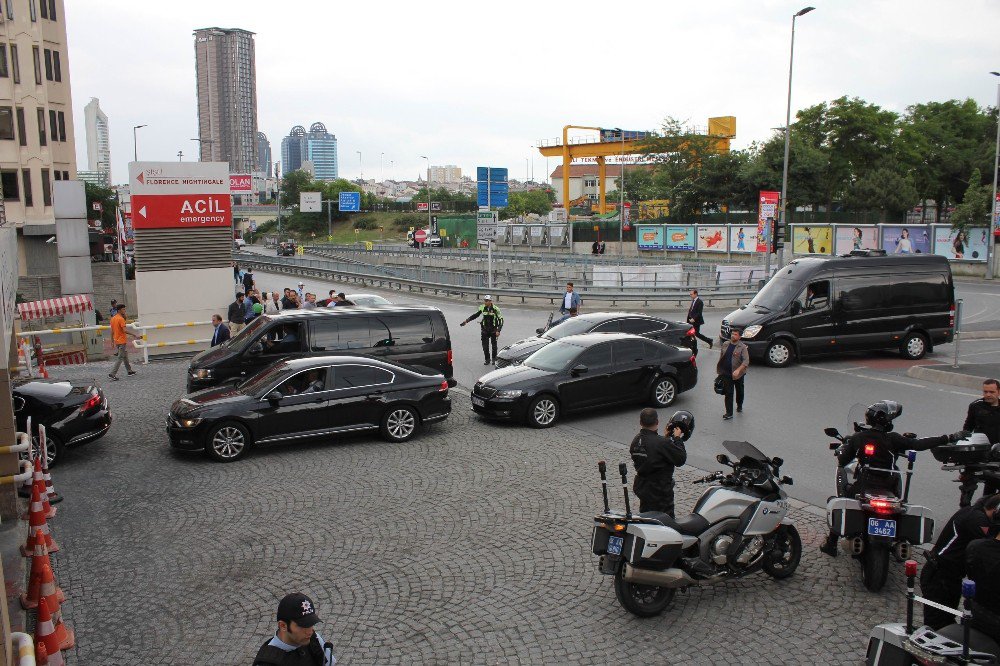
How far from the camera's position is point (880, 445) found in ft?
23.5

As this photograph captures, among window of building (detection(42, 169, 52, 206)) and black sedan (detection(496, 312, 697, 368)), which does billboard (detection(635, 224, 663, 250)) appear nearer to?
window of building (detection(42, 169, 52, 206))

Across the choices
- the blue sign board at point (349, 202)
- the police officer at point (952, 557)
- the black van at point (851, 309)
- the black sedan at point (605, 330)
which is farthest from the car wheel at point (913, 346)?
the blue sign board at point (349, 202)

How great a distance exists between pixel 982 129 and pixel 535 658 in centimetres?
7124

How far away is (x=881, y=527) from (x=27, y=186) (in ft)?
157

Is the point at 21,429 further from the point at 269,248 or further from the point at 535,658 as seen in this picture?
the point at 269,248

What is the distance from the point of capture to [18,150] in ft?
142

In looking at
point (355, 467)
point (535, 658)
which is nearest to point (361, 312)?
point (355, 467)

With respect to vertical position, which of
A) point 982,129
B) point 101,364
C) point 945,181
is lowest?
point 101,364

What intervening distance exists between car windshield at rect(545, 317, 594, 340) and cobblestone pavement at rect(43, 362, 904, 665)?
5.38 metres

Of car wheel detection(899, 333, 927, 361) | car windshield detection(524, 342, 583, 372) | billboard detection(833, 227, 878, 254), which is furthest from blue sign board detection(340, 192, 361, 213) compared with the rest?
car windshield detection(524, 342, 583, 372)

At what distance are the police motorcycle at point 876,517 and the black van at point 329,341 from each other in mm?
8792

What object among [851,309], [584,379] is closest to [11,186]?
[584,379]

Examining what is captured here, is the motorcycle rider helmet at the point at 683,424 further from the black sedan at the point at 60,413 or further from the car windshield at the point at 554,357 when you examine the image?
the black sedan at the point at 60,413

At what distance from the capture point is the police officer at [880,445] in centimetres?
714
